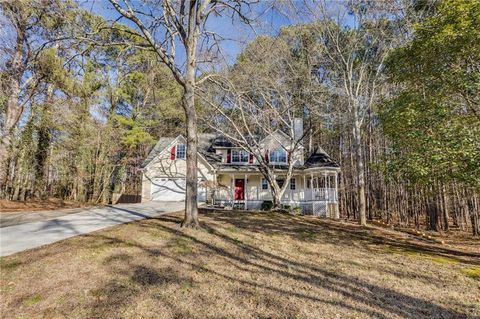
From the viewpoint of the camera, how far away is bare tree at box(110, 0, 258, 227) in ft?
26.5

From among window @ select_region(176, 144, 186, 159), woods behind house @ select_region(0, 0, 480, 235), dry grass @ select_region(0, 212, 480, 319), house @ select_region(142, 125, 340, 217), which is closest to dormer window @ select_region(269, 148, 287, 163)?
house @ select_region(142, 125, 340, 217)

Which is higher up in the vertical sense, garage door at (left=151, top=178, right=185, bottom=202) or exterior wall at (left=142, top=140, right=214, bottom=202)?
exterior wall at (left=142, top=140, right=214, bottom=202)

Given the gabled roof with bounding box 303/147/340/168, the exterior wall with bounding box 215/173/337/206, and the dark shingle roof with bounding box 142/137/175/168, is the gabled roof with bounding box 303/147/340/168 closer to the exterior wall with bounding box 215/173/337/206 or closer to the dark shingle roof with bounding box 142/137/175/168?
the exterior wall with bounding box 215/173/337/206

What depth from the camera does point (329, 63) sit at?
16.6 meters

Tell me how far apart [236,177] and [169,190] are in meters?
5.49

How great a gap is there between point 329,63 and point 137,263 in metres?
15.8

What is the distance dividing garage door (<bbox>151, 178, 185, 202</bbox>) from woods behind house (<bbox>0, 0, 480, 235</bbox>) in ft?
12.9

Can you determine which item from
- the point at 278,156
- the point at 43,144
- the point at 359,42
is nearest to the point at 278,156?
the point at 278,156

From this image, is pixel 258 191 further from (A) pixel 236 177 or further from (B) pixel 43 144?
(B) pixel 43 144

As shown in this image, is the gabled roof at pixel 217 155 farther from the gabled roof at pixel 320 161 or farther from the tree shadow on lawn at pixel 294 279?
the tree shadow on lawn at pixel 294 279

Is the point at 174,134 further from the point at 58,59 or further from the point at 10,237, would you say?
the point at 10,237

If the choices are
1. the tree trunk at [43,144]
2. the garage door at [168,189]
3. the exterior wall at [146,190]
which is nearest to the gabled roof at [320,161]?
the garage door at [168,189]

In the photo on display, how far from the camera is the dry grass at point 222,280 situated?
3.78 m

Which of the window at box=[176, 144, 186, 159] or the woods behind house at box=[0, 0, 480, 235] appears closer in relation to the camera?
the woods behind house at box=[0, 0, 480, 235]
